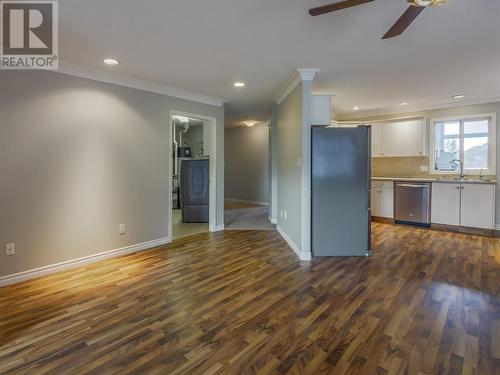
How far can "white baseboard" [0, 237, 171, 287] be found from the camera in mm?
2869

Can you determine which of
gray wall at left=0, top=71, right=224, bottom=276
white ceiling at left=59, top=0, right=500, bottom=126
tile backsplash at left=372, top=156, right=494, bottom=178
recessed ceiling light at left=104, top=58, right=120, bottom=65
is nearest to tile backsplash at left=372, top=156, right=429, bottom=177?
tile backsplash at left=372, top=156, right=494, bottom=178

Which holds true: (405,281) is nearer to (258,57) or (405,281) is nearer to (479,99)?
(258,57)

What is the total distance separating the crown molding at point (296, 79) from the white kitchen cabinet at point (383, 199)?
9.61 feet

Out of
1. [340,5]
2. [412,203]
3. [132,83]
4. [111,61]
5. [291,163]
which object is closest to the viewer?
[340,5]

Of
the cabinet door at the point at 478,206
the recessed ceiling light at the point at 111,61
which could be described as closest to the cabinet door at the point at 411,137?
the cabinet door at the point at 478,206

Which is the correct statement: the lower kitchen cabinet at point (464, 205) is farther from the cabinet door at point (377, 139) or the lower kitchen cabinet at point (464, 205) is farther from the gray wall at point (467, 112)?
the cabinet door at point (377, 139)

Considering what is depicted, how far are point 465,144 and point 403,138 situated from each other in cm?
104

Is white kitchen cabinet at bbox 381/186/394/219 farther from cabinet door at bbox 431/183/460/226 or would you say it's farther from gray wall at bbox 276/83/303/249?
gray wall at bbox 276/83/303/249

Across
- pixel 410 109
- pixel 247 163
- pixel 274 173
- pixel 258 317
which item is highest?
pixel 410 109

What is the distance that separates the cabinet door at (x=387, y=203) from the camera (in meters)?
5.65

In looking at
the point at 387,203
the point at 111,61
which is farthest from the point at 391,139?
the point at 111,61

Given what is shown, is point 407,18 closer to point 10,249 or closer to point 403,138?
point 10,249

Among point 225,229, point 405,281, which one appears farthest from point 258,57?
point 225,229

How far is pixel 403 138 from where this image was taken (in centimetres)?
576
